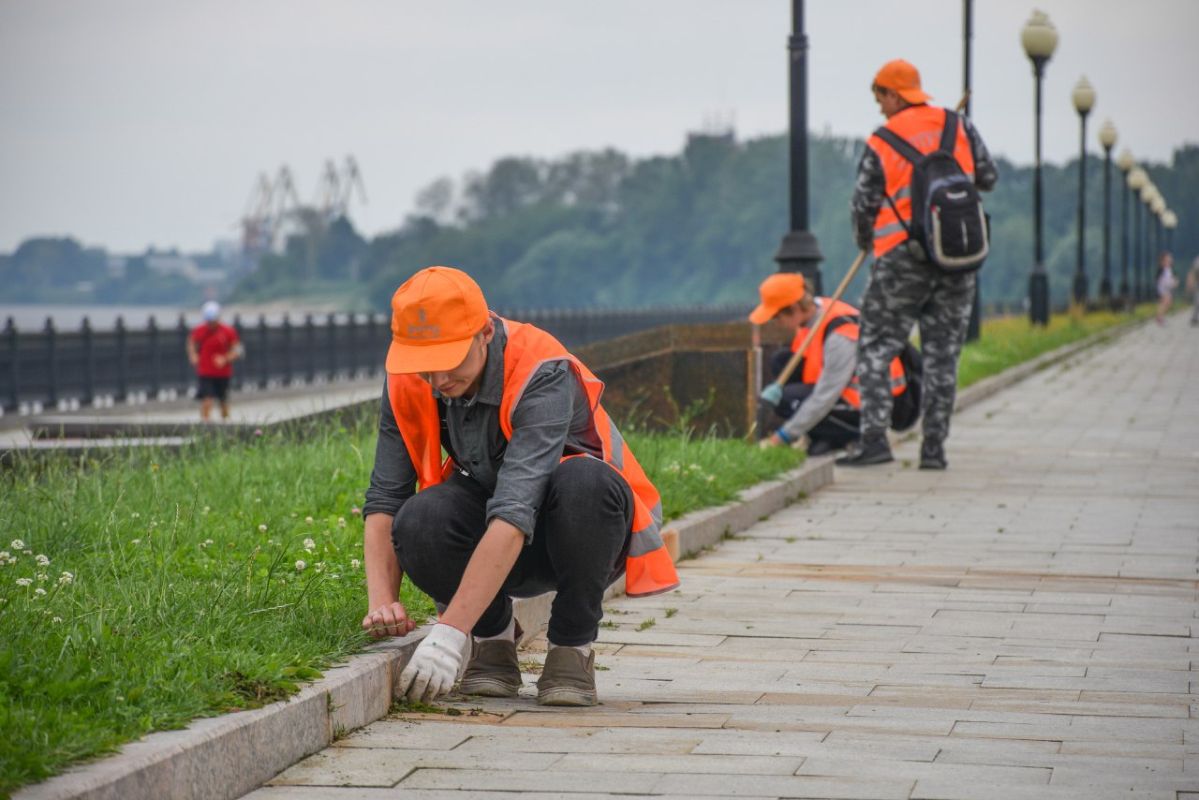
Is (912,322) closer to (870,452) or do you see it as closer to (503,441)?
(870,452)

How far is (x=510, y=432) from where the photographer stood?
4.98 meters

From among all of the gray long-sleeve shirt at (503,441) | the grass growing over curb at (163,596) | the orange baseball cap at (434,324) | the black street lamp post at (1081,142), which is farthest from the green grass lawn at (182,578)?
the black street lamp post at (1081,142)

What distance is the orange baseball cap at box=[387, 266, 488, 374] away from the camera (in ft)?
15.3

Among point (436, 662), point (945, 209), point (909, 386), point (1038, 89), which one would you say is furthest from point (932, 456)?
point (1038, 89)

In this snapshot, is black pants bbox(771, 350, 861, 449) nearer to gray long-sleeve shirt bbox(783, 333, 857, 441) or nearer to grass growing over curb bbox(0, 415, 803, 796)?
gray long-sleeve shirt bbox(783, 333, 857, 441)

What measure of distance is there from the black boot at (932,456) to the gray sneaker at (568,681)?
675 cm

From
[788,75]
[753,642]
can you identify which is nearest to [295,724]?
[753,642]

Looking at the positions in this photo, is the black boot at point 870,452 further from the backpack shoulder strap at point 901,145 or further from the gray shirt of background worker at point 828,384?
the backpack shoulder strap at point 901,145

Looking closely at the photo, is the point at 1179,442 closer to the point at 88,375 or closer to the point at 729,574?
the point at 729,574

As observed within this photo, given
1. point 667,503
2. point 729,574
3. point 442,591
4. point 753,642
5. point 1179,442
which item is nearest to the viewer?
point 442,591

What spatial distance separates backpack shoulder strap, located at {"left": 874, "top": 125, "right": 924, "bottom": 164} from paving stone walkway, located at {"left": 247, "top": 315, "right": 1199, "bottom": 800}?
178 centimetres

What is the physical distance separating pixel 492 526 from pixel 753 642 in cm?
164

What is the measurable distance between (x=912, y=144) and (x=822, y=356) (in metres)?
1.53

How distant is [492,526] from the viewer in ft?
15.7
